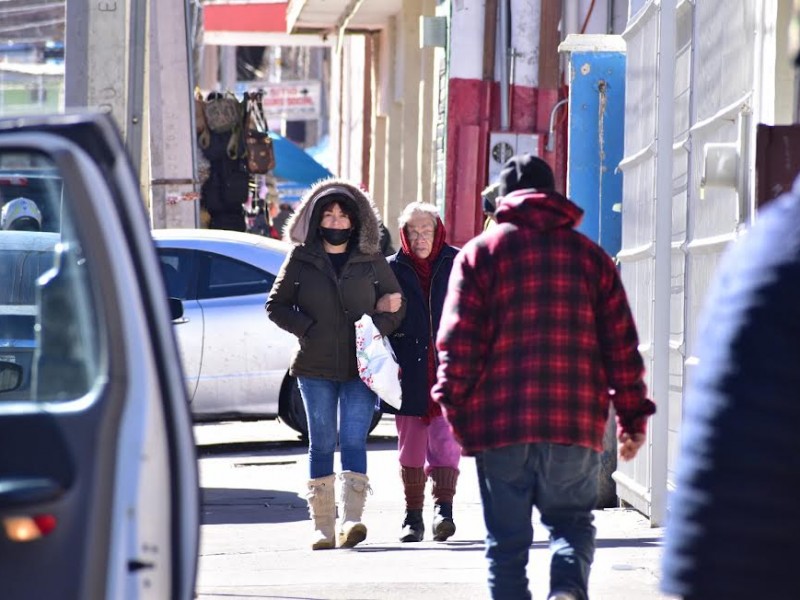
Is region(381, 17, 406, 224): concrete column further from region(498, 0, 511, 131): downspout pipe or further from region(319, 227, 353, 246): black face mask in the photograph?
region(319, 227, 353, 246): black face mask

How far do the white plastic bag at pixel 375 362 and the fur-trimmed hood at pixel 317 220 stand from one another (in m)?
0.37

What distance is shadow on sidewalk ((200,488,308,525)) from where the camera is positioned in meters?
9.64

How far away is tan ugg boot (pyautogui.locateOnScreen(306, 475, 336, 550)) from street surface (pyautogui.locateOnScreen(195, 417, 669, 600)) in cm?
6

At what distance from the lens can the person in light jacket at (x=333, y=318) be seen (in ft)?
27.6

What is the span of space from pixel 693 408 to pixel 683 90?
6125 mm

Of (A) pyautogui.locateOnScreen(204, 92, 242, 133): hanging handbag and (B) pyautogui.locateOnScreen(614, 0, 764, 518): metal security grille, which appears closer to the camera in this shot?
(B) pyautogui.locateOnScreen(614, 0, 764, 518): metal security grille

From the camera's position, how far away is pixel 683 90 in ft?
27.3

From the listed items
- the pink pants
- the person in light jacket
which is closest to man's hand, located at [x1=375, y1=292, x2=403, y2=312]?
the person in light jacket

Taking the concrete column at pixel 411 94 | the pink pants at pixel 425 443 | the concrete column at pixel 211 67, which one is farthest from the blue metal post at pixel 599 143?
the concrete column at pixel 211 67

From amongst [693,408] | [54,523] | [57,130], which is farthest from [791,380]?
[57,130]

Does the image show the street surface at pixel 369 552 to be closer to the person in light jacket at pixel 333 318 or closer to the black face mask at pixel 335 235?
the person in light jacket at pixel 333 318

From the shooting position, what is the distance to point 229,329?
488 inches

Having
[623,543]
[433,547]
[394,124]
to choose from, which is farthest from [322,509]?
[394,124]

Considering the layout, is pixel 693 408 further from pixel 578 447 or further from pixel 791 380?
pixel 578 447
